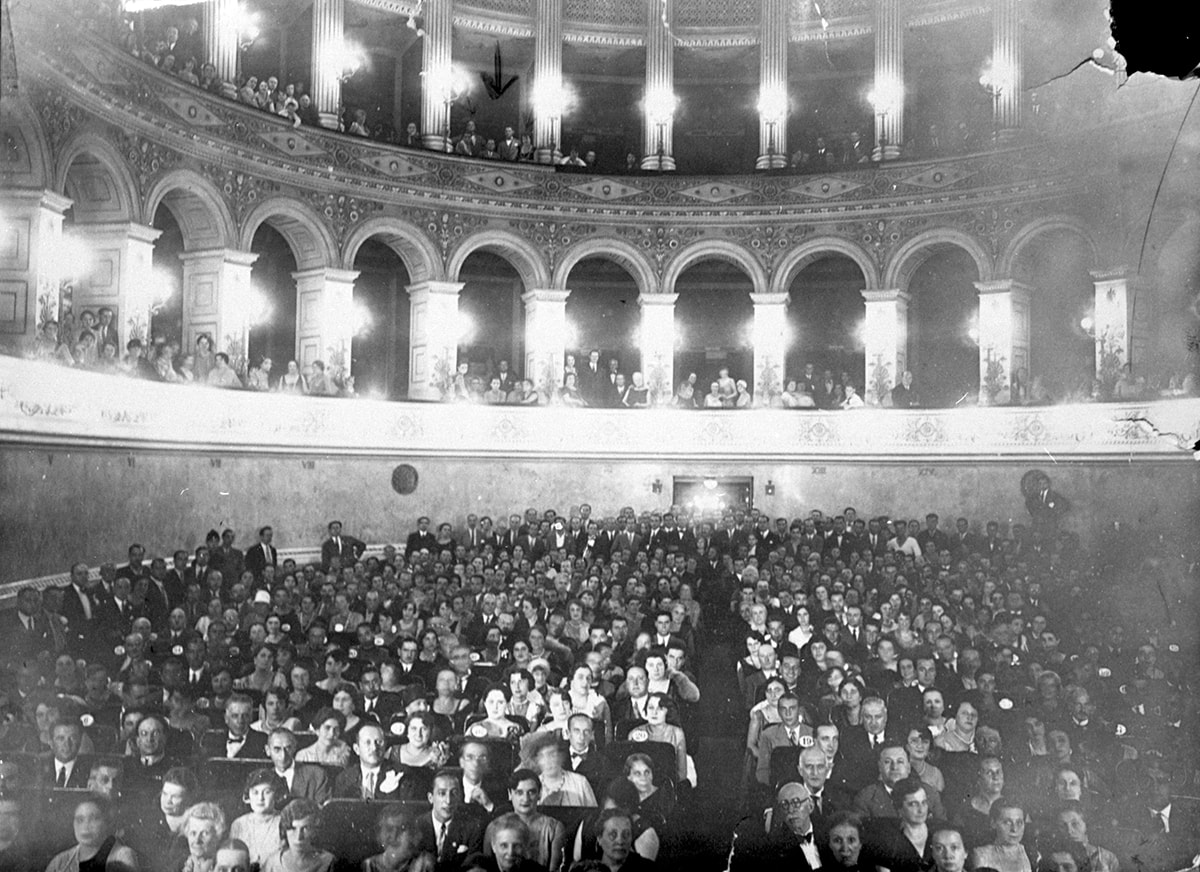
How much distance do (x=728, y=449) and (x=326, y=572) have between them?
7028 millimetres

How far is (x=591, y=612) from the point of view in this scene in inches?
447

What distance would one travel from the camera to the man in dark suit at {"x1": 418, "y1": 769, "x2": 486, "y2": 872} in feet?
23.2

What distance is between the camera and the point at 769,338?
18344 mm

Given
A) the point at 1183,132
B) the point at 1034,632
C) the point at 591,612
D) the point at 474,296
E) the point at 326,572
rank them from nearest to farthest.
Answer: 1. the point at 1183,132
2. the point at 1034,632
3. the point at 591,612
4. the point at 326,572
5. the point at 474,296

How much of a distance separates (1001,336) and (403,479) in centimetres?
948

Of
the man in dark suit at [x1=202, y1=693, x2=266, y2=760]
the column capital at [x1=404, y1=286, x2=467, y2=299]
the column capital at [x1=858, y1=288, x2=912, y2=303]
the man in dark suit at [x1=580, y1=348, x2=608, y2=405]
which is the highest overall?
the column capital at [x1=404, y1=286, x2=467, y2=299]

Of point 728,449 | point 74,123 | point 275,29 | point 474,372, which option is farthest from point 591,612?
point 275,29

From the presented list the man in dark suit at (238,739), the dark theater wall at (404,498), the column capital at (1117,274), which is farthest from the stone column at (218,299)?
the column capital at (1117,274)

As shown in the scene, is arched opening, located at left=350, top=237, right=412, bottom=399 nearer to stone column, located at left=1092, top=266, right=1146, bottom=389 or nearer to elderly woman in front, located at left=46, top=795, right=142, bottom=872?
elderly woman in front, located at left=46, top=795, right=142, bottom=872

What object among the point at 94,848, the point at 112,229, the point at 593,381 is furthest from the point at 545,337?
the point at 94,848

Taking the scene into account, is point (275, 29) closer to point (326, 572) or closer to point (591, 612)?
point (326, 572)

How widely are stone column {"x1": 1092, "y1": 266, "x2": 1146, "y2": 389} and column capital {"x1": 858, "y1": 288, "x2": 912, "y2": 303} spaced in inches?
176

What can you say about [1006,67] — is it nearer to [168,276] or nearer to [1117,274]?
[1117,274]

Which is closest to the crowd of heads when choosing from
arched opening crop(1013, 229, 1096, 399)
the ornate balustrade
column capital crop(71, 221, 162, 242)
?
the ornate balustrade
